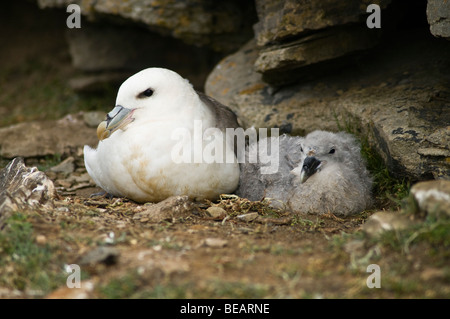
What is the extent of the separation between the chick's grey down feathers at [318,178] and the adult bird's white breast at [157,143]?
0.95 feet

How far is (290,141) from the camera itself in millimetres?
4426

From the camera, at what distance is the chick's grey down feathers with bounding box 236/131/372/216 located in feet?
13.0

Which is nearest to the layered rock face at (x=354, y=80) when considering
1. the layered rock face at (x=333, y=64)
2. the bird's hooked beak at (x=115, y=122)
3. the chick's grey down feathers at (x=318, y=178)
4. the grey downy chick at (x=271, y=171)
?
the layered rock face at (x=333, y=64)

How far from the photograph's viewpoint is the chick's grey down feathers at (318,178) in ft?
13.0

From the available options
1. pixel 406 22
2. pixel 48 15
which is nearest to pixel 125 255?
pixel 406 22

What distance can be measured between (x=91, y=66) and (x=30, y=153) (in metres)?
1.90

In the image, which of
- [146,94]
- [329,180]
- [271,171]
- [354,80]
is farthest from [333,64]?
[146,94]

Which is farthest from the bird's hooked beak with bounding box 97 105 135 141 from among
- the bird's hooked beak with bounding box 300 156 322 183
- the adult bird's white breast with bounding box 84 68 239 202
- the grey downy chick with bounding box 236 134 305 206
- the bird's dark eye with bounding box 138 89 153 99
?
the bird's hooked beak with bounding box 300 156 322 183

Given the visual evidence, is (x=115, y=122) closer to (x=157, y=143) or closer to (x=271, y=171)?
(x=157, y=143)

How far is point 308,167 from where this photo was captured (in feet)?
13.1

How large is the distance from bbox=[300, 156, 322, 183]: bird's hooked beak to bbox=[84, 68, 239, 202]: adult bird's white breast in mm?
567

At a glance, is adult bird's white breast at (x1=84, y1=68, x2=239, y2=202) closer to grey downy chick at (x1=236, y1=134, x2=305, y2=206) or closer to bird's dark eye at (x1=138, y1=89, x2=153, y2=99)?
bird's dark eye at (x1=138, y1=89, x2=153, y2=99)

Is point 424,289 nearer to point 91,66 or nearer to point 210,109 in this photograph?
point 210,109

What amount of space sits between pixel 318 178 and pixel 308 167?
123mm
